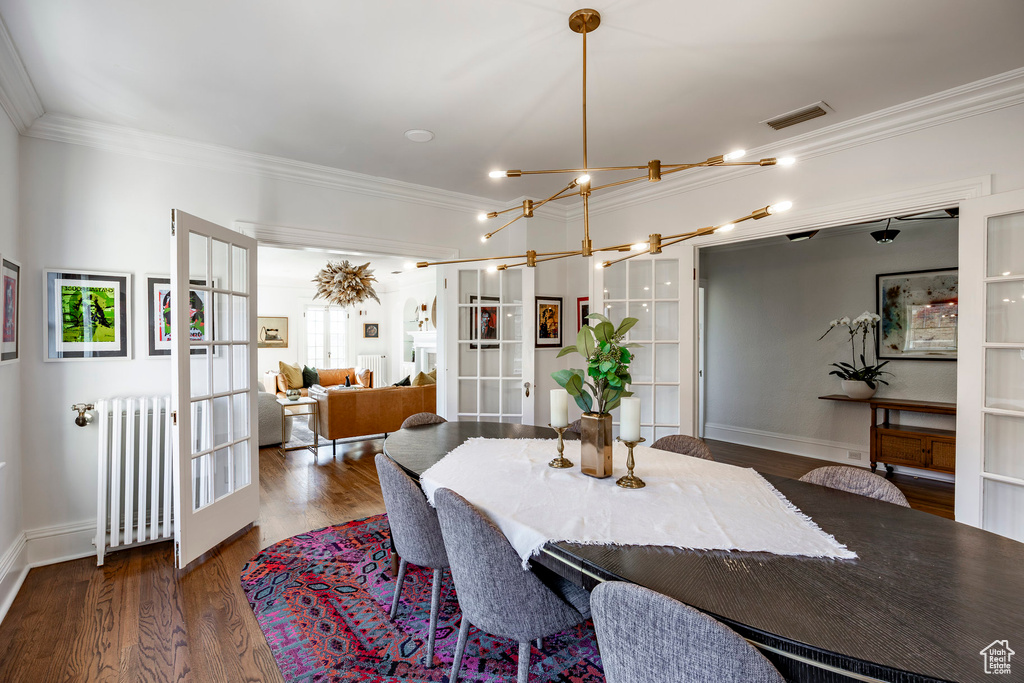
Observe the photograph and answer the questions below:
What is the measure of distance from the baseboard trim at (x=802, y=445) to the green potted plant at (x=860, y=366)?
62 cm

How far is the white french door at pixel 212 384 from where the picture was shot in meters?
2.65

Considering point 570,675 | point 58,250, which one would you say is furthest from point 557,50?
point 58,250

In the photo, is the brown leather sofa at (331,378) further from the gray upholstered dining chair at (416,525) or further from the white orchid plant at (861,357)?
the white orchid plant at (861,357)

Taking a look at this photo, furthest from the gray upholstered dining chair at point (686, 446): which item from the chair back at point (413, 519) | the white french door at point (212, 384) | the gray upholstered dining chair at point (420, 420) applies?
the white french door at point (212, 384)

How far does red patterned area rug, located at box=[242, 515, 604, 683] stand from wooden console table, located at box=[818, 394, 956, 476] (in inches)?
153

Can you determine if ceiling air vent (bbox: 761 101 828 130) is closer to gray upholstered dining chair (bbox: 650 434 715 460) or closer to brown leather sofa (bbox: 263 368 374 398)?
gray upholstered dining chair (bbox: 650 434 715 460)

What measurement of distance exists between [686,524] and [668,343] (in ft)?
8.48

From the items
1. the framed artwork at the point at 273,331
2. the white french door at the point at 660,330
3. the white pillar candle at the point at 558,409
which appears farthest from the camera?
the framed artwork at the point at 273,331

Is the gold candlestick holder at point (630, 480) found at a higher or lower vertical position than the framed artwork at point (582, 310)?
lower

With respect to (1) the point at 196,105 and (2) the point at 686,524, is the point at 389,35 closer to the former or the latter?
(1) the point at 196,105

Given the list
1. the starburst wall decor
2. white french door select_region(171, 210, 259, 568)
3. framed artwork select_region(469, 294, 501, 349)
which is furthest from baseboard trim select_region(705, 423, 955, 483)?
white french door select_region(171, 210, 259, 568)

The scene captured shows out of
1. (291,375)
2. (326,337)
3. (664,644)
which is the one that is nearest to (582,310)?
(664,644)

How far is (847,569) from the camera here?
1.19 meters

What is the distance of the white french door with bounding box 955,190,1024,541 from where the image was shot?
2.34 metres
